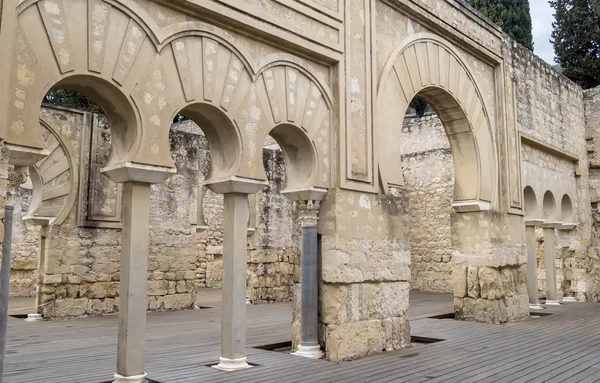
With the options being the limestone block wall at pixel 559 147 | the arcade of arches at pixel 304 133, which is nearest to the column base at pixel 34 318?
the arcade of arches at pixel 304 133

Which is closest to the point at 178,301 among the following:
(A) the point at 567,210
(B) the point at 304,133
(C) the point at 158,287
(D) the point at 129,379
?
(C) the point at 158,287

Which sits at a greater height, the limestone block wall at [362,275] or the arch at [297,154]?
the arch at [297,154]

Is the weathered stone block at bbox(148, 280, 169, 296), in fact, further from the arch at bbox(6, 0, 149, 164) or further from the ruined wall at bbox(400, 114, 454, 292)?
the ruined wall at bbox(400, 114, 454, 292)

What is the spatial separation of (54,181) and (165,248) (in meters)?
2.34

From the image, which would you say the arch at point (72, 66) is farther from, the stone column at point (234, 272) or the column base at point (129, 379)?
the column base at point (129, 379)

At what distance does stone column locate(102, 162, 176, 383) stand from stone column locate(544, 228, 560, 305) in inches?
385

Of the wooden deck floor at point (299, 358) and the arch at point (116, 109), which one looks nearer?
the arch at point (116, 109)

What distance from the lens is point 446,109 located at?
8281 millimetres

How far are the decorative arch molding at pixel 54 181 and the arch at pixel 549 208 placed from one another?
9341 millimetres

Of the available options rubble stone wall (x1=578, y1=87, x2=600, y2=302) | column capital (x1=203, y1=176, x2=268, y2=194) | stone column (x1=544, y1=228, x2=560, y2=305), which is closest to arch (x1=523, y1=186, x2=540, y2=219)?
stone column (x1=544, y1=228, x2=560, y2=305)

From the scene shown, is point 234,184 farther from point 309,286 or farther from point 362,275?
point 362,275

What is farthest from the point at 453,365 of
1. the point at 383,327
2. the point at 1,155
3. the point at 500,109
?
the point at 500,109

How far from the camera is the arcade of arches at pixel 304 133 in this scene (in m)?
4.20

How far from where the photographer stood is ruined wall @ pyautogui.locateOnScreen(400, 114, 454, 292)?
14594 millimetres
